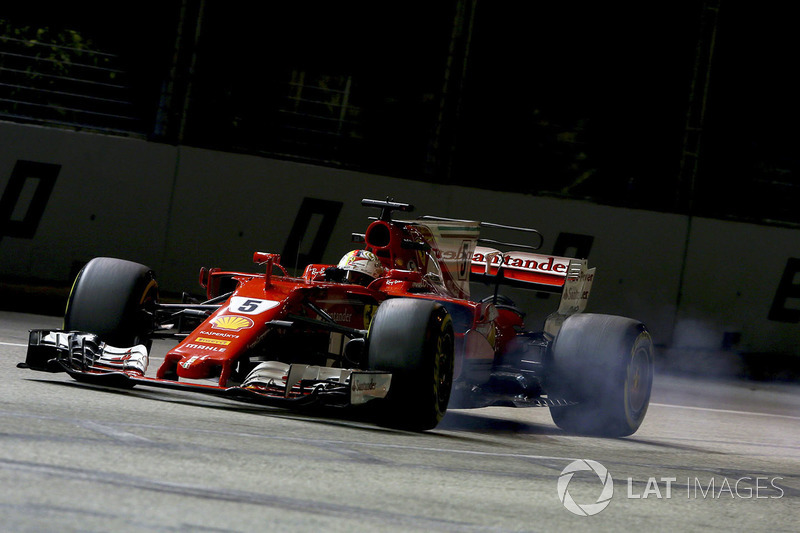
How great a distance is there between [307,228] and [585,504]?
888cm

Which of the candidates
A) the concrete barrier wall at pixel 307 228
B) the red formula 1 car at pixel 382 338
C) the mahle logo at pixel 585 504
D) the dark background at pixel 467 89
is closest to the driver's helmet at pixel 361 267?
the red formula 1 car at pixel 382 338

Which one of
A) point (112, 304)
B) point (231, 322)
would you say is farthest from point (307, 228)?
point (231, 322)

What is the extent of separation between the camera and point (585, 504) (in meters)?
5.35

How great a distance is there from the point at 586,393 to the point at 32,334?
359 centimetres

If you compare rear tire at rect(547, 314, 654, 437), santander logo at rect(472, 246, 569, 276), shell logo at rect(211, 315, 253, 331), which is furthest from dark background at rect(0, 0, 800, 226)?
shell logo at rect(211, 315, 253, 331)

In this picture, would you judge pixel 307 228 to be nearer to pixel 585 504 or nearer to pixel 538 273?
pixel 538 273

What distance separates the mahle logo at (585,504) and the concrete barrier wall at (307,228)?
7488mm

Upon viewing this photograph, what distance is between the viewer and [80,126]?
1403 centimetres

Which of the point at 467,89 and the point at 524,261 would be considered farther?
the point at 467,89

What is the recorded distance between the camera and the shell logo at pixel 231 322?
702 cm

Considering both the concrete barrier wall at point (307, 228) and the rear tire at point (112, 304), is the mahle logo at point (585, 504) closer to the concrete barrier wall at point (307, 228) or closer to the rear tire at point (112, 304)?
the rear tire at point (112, 304)

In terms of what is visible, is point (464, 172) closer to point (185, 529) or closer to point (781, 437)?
point (781, 437)

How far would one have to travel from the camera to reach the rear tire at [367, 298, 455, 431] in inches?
267

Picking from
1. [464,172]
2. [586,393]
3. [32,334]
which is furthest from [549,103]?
[32,334]
